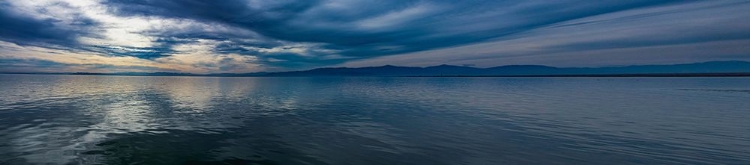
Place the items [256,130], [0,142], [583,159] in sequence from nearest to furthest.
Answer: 1. [583,159]
2. [0,142]
3. [256,130]

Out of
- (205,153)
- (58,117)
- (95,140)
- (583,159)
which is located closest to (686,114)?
(583,159)

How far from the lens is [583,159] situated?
15.6 m

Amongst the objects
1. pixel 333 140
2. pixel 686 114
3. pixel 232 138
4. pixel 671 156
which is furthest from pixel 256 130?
pixel 686 114

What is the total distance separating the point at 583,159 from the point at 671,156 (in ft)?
Answer: 15.7

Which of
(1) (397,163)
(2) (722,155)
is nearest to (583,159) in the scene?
(2) (722,155)

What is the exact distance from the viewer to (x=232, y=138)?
65.5ft

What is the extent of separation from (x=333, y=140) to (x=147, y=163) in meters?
9.18

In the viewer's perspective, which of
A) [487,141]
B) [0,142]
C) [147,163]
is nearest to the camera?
[147,163]

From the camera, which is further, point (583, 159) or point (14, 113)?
point (14, 113)

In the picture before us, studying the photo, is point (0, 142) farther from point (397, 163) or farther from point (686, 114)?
point (686, 114)

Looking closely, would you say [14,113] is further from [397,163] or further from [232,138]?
[397,163]

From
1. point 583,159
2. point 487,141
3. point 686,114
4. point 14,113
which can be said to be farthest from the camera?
point 686,114

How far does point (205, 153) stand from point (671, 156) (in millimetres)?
22978

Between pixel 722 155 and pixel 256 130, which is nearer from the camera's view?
pixel 722 155
